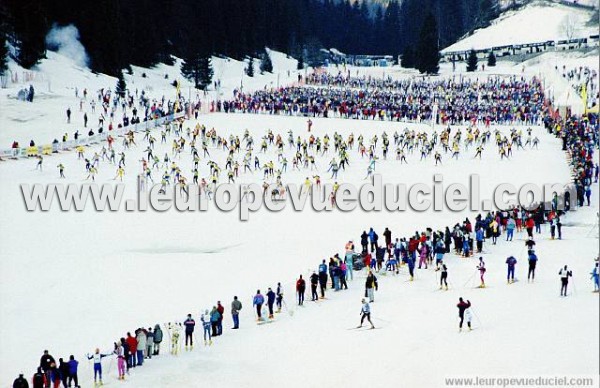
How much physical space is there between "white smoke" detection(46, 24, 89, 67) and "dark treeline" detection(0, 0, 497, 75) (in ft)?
1.93

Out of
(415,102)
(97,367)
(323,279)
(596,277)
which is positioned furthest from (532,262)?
(415,102)

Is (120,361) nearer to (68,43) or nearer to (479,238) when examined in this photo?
(479,238)

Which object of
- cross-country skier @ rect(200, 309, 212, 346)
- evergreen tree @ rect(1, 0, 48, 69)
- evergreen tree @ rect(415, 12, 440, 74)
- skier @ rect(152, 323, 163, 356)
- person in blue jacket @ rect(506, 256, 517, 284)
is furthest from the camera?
evergreen tree @ rect(415, 12, 440, 74)

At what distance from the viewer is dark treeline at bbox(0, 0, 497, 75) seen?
60.3 meters

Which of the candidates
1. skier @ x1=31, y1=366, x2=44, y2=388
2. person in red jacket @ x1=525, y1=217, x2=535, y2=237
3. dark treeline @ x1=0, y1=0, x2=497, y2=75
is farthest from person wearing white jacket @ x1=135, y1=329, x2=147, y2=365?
dark treeline @ x1=0, y1=0, x2=497, y2=75

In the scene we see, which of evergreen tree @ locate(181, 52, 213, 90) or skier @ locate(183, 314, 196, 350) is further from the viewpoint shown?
evergreen tree @ locate(181, 52, 213, 90)

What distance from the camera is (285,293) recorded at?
19.3 metres

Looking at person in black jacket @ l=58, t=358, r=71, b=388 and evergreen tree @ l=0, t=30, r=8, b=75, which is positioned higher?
evergreen tree @ l=0, t=30, r=8, b=75

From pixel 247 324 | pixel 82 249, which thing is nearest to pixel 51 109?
pixel 82 249

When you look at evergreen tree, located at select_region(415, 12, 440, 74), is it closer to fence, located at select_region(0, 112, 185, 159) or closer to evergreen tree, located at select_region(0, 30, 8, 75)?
fence, located at select_region(0, 112, 185, 159)

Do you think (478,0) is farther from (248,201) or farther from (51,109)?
(248,201)

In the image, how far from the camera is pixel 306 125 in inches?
1895

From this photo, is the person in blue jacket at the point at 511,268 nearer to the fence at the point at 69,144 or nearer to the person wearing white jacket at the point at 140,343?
the person wearing white jacket at the point at 140,343

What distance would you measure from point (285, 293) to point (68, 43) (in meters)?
52.7
